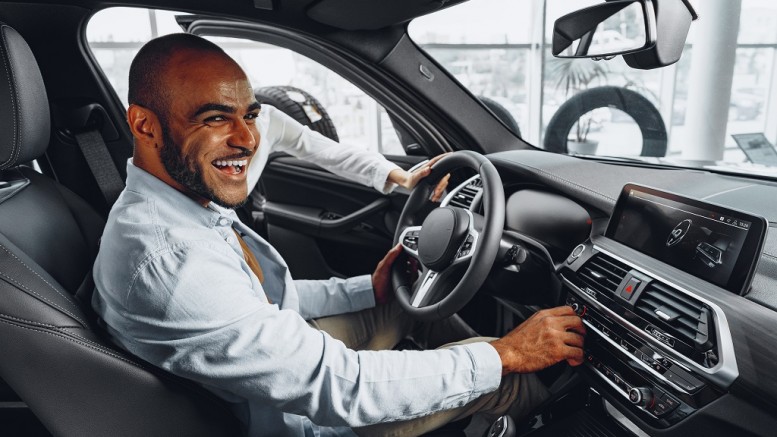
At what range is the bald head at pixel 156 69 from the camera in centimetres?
→ 112

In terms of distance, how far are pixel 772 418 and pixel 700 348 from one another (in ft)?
0.46

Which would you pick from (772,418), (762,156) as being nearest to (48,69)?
(772,418)

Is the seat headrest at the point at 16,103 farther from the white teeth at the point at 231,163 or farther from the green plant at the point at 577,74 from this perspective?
the green plant at the point at 577,74

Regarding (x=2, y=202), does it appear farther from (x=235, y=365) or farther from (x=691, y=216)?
(x=691, y=216)

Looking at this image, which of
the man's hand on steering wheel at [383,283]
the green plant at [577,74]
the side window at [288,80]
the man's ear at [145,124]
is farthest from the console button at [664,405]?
the green plant at [577,74]

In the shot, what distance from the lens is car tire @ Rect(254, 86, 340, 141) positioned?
2.67 meters

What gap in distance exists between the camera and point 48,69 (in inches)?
72.0

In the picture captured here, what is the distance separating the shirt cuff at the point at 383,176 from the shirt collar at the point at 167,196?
2.91 ft

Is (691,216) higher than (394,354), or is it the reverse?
(691,216)

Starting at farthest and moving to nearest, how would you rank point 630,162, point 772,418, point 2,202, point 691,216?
point 630,162
point 2,202
point 691,216
point 772,418

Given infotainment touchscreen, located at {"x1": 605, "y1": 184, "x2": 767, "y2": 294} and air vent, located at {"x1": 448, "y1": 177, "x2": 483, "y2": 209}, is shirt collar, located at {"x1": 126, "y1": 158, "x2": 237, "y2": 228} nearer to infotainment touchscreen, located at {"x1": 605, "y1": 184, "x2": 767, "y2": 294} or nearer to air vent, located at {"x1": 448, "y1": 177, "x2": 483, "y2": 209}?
air vent, located at {"x1": 448, "y1": 177, "x2": 483, "y2": 209}

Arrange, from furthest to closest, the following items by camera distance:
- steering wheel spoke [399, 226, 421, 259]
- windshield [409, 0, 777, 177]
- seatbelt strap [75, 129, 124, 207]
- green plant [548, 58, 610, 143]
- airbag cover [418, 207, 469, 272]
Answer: green plant [548, 58, 610, 143], windshield [409, 0, 777, 177], seatbelt strap [75, 129, 124, 207], steering wheel spoke [399, 226, 421, 259], airbag cover [418, 207, 469, 272]

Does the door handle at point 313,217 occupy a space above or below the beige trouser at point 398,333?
above

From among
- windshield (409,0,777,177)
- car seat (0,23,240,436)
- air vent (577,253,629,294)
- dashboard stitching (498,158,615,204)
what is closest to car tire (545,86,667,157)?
windshield (409,0,777,177)
